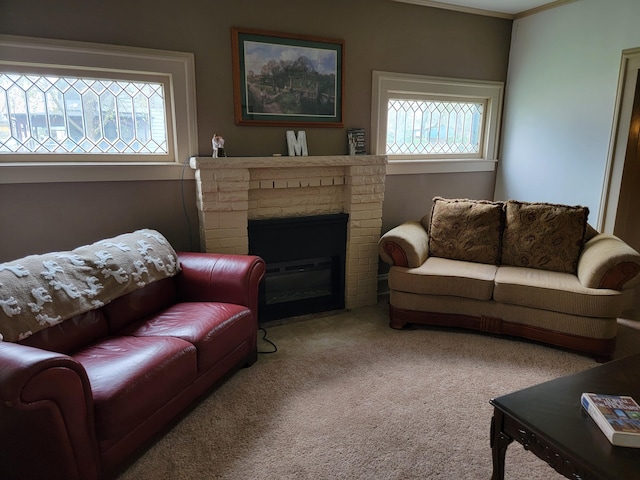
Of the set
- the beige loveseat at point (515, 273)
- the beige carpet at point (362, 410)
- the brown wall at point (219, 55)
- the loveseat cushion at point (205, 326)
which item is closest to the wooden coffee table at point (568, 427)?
the beige carpet at point (362, 410)

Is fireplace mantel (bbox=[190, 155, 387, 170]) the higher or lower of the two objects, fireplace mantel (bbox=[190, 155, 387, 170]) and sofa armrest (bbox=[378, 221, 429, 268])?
the higher

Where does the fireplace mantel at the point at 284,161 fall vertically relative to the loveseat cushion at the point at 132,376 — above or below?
above

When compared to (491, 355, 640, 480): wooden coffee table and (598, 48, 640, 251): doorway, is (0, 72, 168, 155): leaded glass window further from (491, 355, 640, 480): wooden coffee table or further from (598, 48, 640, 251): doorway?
(598, 48, 640, 251): doorway

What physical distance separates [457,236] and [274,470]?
219 centimetres

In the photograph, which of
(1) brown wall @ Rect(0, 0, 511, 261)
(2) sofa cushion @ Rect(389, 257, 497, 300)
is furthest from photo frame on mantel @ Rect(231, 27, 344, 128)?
(2) sofa cushion @ Rect(389, 257, 497, 300)

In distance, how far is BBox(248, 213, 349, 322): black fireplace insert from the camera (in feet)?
10.4

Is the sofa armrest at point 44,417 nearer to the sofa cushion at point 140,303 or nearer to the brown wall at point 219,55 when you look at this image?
the sofa cushion at point 140,303

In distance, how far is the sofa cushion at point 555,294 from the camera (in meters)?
2.57

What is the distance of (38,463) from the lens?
1.45m

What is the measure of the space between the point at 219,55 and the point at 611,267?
2913mm

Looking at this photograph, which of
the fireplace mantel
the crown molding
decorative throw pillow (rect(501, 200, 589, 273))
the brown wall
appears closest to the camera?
the brown wall

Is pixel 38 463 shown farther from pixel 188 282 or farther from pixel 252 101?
pixel 252 101

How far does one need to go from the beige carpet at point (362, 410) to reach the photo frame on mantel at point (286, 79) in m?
1.62

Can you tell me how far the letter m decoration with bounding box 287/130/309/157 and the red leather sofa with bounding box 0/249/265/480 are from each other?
1.05 m
